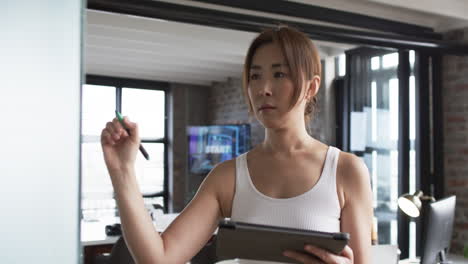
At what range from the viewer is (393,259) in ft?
7.39

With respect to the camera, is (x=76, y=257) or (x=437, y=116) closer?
(x=76, y=257)

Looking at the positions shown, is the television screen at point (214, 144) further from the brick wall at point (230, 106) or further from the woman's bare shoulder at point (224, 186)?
the woman's bare shoulder at point (224, 186)

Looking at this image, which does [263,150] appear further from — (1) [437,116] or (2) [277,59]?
(1) [437,116]

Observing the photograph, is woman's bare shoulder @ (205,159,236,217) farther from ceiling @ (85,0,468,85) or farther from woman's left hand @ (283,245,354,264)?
ceiling @ (85,0,468,85)

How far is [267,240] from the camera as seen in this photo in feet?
3.28

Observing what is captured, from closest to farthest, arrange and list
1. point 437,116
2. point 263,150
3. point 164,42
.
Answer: point 263,150, point 437,116, point 164,42

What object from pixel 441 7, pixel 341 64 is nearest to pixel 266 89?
pixel 441 7

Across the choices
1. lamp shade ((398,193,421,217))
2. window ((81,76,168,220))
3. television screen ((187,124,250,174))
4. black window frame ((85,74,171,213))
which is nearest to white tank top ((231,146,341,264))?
lamp shade ((398,193,421,217))

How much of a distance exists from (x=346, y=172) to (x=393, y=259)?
1.29m

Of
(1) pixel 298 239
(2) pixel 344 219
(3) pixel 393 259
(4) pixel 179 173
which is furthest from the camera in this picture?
(4) pixel 179 173

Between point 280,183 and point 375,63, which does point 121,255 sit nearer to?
point 280,183

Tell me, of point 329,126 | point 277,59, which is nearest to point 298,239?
point 277,59

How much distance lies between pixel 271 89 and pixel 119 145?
1.29 ft

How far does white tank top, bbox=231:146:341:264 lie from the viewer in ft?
3.66
